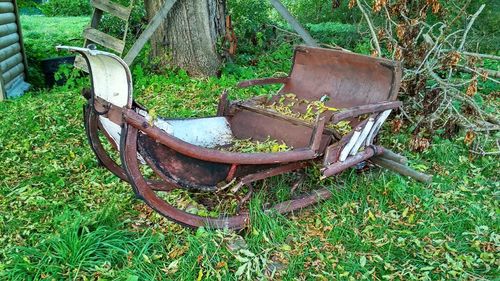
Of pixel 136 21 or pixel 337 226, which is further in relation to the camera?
pixel 136 21

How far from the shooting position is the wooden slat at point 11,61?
716 cm

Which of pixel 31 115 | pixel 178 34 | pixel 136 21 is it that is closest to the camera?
pixel 31 115

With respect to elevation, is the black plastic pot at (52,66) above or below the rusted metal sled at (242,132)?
below

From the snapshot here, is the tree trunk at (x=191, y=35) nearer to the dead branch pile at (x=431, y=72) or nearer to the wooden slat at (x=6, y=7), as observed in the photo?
the dead branch pile at (x=431, y=72)

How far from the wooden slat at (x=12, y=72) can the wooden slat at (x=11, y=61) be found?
0.17 ft

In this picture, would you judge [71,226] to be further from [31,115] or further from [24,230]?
[31,115]

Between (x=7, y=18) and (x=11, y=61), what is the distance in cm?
77

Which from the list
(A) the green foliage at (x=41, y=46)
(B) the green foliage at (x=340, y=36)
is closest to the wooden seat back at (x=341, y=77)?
(B) the green foliage at (x=340, y=36)

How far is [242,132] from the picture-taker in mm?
4113

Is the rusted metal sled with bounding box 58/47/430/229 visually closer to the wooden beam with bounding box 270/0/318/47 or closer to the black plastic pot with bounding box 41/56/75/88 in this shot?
the wooden beam with bounding box 270/0/318/47

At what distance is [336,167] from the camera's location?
3.53 m

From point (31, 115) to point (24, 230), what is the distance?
104 inches

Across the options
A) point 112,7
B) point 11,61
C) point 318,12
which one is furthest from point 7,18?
point 318,12

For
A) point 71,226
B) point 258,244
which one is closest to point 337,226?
point 258,244
